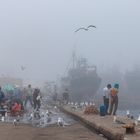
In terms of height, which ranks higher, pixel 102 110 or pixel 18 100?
pixel 18 100

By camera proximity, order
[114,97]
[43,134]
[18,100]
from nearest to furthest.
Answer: [43,134]
[114,97]
[18,100]

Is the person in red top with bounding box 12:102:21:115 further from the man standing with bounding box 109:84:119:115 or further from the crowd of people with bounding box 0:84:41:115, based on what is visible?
the man standing with bounding box 109:84:119:115

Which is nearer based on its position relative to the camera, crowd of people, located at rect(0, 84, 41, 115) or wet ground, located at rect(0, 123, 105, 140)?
wet ground, located at rect(0, 123, 105, 140)

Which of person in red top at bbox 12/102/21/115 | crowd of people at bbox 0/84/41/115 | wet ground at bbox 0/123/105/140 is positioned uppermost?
crowd of people at bbox 0/84/41/115

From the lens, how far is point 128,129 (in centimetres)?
1434

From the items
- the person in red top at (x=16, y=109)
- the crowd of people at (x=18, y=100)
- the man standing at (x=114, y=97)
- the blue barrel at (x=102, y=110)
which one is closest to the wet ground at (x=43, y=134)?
the blue barrel at (x=102, y=110)

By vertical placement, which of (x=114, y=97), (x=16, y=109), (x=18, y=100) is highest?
(x=114, y=97)

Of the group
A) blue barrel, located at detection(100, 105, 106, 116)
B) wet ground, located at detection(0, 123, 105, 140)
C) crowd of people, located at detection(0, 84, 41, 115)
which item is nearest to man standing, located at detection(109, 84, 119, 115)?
blue barrel, located at detection(100, 105, 106, 116)

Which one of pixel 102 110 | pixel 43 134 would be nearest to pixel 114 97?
pixel 102 110

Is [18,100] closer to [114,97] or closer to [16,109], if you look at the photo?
[16,109]

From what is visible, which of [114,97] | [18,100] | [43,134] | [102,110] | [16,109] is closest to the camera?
[43,134]

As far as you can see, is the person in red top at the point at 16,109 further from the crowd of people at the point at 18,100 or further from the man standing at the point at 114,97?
the man standing at the point at 114,97

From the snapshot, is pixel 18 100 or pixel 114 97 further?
pixel 18 100

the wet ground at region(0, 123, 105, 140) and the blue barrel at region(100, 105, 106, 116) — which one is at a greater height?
the blue barrel at region(100, 105, 106, 116)
